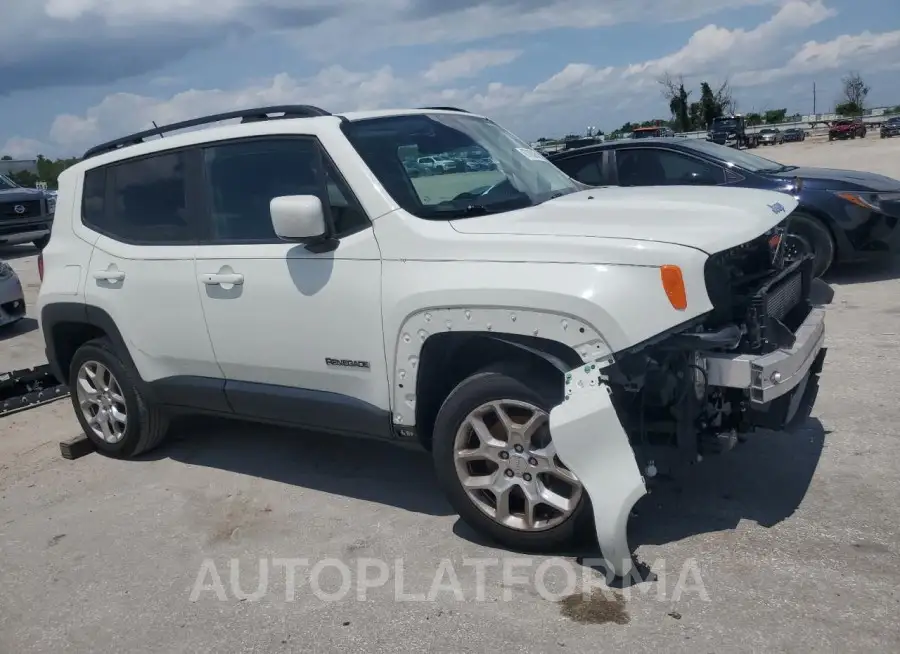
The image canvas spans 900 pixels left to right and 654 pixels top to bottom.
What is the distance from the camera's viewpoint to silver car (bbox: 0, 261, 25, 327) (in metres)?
9.49

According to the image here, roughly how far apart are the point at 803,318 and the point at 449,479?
1954 millimetres

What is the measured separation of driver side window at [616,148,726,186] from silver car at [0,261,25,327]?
6.77 metres

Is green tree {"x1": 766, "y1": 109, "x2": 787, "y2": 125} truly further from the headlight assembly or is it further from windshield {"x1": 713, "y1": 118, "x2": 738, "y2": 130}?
the headlight assembly

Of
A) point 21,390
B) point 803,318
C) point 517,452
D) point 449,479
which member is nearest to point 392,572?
point 449,479

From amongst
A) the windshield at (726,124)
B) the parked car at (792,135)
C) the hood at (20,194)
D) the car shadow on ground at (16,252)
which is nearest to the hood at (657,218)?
the hood at (20,194)

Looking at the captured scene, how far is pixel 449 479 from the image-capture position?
12.5ft

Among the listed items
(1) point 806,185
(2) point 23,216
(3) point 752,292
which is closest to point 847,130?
(2) point 23,216

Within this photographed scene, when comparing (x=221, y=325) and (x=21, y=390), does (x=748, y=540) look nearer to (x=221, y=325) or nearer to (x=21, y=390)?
(x=221, y=325)

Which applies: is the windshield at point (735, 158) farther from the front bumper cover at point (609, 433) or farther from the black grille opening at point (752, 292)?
the front bumper cover at point (609, 433)

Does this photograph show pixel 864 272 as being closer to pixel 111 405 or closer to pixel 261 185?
pixel 261 185

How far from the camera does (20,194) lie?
17578 mm

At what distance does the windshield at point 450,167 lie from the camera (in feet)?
13.3

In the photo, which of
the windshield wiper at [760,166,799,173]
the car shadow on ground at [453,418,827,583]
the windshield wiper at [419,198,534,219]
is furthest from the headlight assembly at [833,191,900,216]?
the windshield wiper at [419,198,534,219]

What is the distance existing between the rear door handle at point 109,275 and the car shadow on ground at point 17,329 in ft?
17.5
